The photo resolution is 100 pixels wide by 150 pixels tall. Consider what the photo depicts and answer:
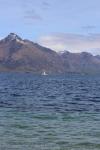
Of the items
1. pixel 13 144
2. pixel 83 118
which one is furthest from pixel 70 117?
pixel 13 144

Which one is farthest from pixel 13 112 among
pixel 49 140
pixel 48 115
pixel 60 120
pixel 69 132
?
pixel 49 140

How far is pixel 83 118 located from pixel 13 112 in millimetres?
7326

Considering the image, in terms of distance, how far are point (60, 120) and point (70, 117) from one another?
251 centimetres

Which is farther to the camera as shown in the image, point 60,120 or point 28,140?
point 60,120

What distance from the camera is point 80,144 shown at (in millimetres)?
24703

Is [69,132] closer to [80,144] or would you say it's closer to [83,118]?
[80,144]

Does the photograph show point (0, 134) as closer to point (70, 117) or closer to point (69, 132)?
point (69, 132)

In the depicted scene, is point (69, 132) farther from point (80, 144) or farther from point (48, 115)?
point (48, 115)

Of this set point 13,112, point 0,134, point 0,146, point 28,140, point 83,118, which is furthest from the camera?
point 13,112

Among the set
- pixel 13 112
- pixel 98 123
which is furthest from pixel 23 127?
pixel 13 112

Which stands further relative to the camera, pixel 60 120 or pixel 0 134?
pixel 60 120

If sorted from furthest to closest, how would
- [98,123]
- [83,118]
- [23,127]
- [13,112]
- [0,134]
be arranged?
[13,112], [83,118], [98,123], [23,127], [0,134]

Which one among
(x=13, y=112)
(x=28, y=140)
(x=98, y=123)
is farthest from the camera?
(x=13, y=112)

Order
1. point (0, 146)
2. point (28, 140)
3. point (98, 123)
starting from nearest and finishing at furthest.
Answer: point (0, 146) → point (28, 140) → point (98, 123)
